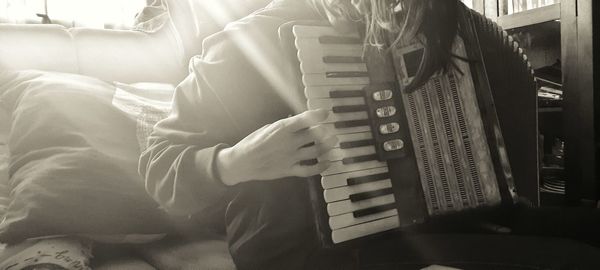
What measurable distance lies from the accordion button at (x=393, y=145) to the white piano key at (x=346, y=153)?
0.06 feet

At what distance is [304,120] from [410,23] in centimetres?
25

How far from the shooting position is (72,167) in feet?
2.75

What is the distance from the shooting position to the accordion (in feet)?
2.23

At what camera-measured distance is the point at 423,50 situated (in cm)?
73

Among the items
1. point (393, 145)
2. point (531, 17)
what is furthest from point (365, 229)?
point (531, 17)

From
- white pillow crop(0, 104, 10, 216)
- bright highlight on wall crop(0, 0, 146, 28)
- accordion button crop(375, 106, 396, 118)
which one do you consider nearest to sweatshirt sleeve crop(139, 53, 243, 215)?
accordion button crop(375, 106, 396, 118)

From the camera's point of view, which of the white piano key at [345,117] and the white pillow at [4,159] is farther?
the white pillow at [4,159]

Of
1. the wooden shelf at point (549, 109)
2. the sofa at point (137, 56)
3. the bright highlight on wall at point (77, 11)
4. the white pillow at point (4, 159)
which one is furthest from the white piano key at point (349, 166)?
the bright highlight on wall at point (77, 11)

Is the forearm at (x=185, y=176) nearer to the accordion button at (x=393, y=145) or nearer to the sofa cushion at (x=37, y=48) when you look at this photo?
the accordion button at (x=393, y=145)

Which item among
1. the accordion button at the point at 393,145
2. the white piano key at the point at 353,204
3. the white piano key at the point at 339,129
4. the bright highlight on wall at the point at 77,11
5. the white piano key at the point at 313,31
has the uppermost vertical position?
the bright highlight on wall at the point at 77,11

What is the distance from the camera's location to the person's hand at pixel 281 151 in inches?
24.7

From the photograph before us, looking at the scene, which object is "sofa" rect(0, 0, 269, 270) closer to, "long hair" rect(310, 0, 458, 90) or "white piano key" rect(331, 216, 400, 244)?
"white piano key" rect(331, 216, 400, 244)

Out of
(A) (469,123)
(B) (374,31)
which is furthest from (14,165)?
(A) (469,123)

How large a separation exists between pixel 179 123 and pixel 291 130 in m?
0.20
